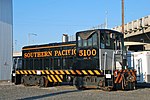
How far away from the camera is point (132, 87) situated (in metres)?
18.5

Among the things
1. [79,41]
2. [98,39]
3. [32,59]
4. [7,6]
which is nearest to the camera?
[98,39]

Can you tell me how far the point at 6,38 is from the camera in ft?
113

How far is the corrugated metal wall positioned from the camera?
110 feet

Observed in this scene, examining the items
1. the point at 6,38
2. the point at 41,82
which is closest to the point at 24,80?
the point at 41,82

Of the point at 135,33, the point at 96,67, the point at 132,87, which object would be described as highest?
the point at 135,33

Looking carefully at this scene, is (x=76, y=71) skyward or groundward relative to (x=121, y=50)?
groundward

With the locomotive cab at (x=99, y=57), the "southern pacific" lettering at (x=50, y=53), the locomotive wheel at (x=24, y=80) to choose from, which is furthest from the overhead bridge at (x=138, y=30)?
the locomotive wheel at (x=24, y=80)

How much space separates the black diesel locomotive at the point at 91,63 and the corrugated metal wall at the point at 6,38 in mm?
12697

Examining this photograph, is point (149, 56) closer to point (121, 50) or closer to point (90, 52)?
point (121, 50)

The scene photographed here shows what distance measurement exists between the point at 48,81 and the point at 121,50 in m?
6.41

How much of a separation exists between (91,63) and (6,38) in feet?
61.6

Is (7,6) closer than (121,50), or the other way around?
(121,50)

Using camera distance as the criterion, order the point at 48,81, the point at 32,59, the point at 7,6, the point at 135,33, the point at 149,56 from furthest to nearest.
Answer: the point at 135,33, the point at 7,6, the point at 149,56, the point at 32,59, the point at 48,81

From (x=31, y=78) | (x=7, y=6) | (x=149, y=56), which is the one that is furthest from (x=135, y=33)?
(x=31, y=78)
